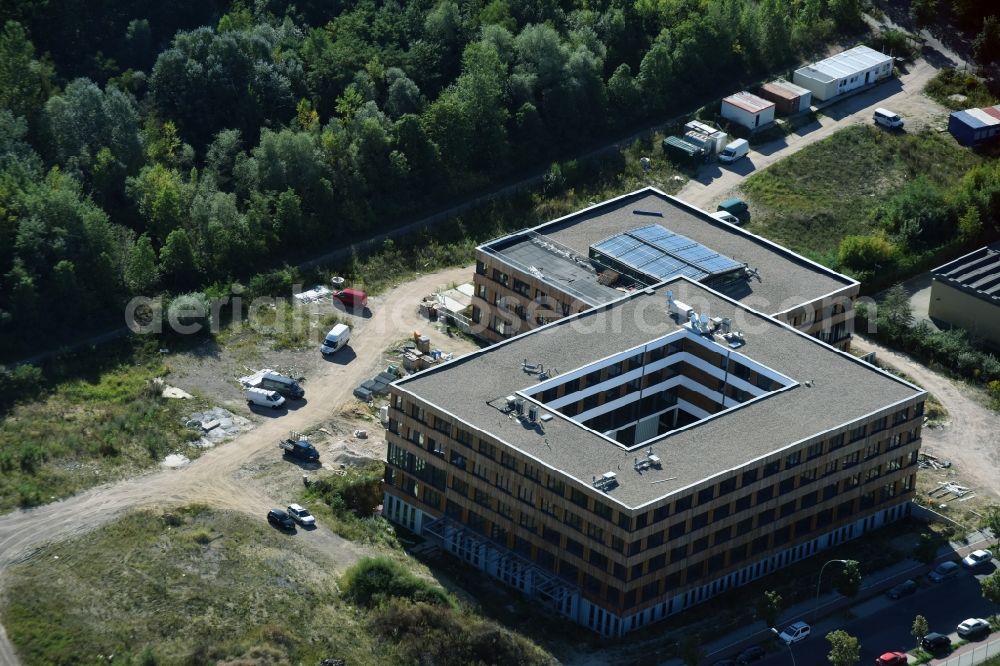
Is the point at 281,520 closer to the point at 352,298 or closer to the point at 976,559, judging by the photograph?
the point at 352,298

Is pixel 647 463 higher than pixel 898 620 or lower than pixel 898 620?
higher

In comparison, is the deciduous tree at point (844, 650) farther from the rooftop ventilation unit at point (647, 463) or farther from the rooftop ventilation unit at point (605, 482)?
the rooftop ventilation unit at point (605, 482)

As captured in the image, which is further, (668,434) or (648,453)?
(668,434)

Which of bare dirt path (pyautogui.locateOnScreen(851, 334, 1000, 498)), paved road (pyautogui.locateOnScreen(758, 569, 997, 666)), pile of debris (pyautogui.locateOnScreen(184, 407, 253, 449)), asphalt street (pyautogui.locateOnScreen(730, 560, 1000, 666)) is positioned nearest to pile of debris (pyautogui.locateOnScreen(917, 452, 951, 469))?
bare dirt path (pyautogui.locateOnScreen(851, 334, 1000, 498))

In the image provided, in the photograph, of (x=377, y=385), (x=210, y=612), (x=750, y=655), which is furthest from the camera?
(x=377, y=385)

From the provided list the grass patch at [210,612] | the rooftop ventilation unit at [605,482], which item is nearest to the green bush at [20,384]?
the grass patch at [210,612]

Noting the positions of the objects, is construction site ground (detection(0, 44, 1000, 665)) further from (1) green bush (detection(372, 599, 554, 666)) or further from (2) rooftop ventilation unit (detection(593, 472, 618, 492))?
(2) rooftop ventilation unit (detection(593, 472, 618, 492))

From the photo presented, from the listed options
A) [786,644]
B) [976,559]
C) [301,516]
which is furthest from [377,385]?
[976,559]
